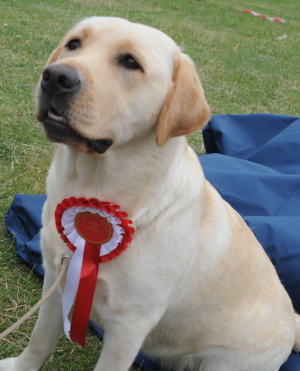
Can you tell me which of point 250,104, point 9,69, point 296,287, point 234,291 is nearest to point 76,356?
point 234,291

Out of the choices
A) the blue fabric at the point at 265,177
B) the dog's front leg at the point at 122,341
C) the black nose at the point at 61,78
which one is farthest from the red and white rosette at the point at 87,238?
the blue fabric at the point at 265,177

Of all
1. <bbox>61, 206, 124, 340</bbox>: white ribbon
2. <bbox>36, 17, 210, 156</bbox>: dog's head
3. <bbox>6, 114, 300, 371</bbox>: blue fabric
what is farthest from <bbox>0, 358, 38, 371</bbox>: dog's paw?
<bbox>36, 17, 210, 156</bbox>: dog's head

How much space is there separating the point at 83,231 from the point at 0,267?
132 centimetres

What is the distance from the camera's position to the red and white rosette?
226cm

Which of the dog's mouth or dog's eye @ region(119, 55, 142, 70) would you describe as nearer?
the dog's mouth

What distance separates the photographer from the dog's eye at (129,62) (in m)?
2.11

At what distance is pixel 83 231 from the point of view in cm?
237

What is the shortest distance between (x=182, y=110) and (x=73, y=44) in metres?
0.62

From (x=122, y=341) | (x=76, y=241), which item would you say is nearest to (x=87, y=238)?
(x=76, y=241)

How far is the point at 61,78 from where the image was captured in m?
1.89

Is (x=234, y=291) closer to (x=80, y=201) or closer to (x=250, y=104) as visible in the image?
(x=80, y=201)

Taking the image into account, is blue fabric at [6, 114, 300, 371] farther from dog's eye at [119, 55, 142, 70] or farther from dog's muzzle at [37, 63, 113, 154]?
dog's eye at [119, 55, 142, 70]

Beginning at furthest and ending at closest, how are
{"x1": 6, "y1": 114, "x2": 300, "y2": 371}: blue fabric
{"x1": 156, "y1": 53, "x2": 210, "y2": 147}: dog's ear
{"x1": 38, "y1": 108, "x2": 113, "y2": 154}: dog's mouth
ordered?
{"x1": 6, "y1": 114, "x2": 300, "y2": 371}: blue fabric → {"x1": 156, "y1": 53, "x2": 210, "y2": 147}: dog's ear → {"x1": 38, "y1": 108, "x2": 113, "y2": 154}: dog's mouth

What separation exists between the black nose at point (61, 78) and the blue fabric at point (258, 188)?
1.75 m
